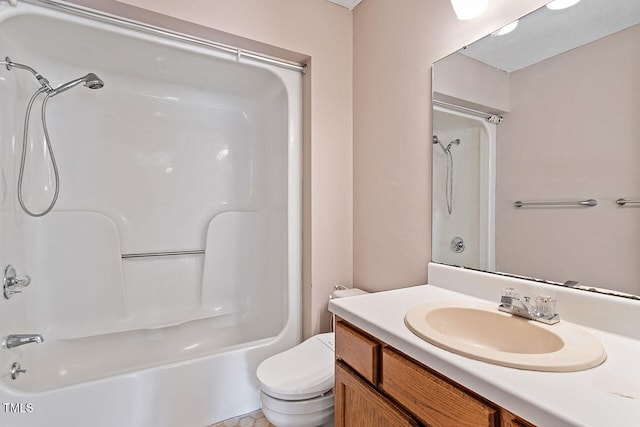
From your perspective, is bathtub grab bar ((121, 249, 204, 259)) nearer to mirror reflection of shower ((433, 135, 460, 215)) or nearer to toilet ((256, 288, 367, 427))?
toilet ((256, 288, 367, 427))

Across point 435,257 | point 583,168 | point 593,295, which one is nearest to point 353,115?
point 435,257

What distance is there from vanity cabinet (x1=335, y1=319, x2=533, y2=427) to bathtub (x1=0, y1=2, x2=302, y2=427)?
83 cm

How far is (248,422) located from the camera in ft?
5.08

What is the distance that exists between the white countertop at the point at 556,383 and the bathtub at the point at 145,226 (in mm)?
1202

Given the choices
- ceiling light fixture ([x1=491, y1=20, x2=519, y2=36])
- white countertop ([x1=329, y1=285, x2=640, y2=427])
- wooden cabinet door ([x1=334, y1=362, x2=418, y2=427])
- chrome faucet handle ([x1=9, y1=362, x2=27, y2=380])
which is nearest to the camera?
white countertop ([x1=329, y1=285, x2=640, y2=427])

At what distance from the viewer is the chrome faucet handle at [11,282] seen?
1.36m

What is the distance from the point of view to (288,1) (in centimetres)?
171

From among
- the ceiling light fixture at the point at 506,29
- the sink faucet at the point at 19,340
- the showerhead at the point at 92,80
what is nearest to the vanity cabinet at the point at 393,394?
the ceiling light fixture at the point at 506,29

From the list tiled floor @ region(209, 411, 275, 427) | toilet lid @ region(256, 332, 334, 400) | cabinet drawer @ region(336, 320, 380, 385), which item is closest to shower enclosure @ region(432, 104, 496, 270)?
cabinet drawer @ region(336, 320, 380, 385)

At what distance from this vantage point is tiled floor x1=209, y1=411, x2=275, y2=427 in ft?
5.01

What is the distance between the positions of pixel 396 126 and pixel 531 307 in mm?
1014

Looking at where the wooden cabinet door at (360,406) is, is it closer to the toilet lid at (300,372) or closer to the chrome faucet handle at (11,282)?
the toilet lid at (300,372)

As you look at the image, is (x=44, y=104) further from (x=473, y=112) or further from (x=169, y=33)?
(x=473, y=112)

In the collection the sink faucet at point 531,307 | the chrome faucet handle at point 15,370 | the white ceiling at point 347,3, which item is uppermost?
the white ceiling at point 347,3
